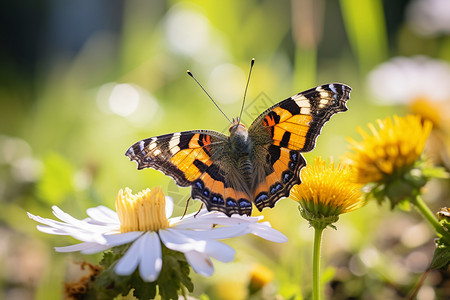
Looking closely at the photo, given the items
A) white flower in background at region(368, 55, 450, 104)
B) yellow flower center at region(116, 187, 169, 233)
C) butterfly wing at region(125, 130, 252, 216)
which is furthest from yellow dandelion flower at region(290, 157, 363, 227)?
white flower in background at region(368, 55, 450, 104)

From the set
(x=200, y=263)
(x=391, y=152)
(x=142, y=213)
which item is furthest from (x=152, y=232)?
(x=391, y=152)

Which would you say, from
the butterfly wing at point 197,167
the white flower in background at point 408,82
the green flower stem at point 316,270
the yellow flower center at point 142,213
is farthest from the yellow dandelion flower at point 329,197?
the white flower in background at point 408,82

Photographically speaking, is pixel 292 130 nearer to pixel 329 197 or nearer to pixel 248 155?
pixel 248 155

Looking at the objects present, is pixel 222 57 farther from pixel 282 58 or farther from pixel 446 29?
pixel 446 29

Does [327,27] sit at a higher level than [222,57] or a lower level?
higher

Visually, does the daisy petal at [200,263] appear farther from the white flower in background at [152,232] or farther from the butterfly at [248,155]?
the butterfly at [248,155]

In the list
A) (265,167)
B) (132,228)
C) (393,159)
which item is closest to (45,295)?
(132,228)

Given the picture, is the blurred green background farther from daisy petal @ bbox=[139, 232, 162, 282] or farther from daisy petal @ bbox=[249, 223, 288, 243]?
daisy petal @ bbox=[139, 232, 162, 282]
